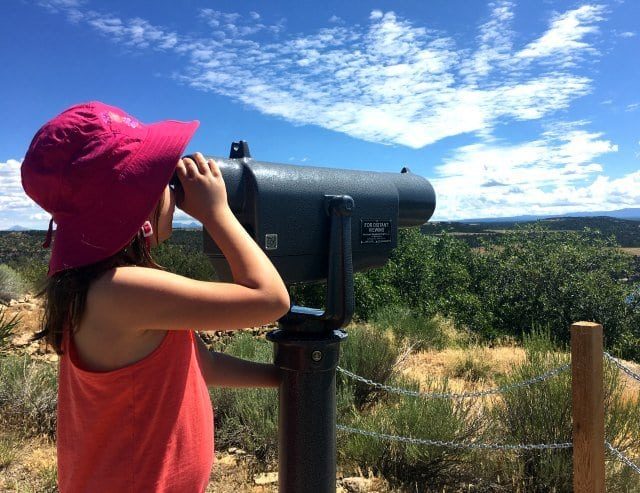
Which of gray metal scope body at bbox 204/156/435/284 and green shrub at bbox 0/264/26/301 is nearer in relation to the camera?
gray metal scope body at bbox 204/156/435/284

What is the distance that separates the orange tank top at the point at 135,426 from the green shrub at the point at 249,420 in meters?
2.37

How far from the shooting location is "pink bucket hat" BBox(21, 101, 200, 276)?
90 cm

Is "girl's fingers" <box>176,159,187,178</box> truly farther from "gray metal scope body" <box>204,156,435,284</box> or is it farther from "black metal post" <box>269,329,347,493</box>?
"black metal post" <box>269,329,347,493</box>

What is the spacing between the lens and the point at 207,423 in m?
1.05

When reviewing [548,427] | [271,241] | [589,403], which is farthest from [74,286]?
[548,427]

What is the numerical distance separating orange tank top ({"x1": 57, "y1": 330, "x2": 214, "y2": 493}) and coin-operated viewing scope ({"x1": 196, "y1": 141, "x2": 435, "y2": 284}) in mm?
312

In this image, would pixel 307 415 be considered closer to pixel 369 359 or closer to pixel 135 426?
pixel 135 426

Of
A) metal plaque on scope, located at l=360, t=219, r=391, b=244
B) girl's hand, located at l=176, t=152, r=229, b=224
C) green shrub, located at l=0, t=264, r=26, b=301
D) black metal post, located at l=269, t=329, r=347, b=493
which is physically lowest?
green shrub, located at l=0, t=264, r=26, b=301

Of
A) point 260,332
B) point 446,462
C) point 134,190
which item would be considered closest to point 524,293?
point 260,332

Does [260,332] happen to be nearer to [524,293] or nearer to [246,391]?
[246,391]

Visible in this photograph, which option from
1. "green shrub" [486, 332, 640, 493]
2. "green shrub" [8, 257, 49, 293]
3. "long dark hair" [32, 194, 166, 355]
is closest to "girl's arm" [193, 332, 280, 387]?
"long dark hair" [32, 194, 166, 355]

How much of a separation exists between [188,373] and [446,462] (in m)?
2.55

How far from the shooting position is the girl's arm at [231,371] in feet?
4.01

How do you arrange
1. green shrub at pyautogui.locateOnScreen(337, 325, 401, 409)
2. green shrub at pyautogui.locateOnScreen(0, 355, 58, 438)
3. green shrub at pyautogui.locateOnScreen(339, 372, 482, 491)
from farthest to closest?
green shrub at pyautogui.locateOnScreen(337, 325, 401, 409) → green shrub at pyautogui.locateOnScreen(0, 355, 58, 438) → green shrub at pyautogui.locateOnScreen(339, 372, 482, 491)
